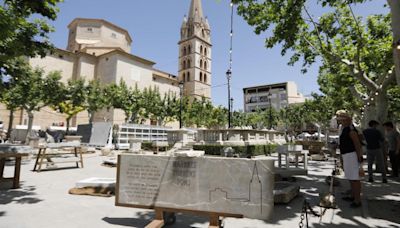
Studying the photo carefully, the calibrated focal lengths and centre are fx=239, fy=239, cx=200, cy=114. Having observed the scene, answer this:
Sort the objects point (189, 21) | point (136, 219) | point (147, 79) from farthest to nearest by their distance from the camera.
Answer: point (189, 21) < point (147, 79) < point (136, 219)

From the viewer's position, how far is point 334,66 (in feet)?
41.1

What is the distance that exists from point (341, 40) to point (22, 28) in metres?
13.8

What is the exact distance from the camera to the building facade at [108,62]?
147 ft

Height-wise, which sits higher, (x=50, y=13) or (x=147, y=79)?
(x=147, y=79)

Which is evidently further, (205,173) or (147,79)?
(147,79)

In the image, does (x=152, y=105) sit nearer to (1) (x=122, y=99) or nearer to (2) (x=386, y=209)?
(1) (x=122, y=99)

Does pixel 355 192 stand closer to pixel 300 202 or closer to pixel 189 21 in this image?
A: pixel 300 202

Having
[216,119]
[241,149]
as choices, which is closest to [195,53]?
[216,119]

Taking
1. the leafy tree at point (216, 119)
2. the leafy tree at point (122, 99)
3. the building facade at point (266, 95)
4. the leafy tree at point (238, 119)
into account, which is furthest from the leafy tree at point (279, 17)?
the building facade at point (266, 95)

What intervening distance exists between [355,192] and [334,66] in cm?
959

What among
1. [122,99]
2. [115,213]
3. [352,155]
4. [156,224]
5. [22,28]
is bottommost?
[115,213]

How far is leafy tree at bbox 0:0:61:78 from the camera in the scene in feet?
19.0

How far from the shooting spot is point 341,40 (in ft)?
39.7

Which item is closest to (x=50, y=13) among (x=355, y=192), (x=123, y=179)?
(x=123, y=179)
